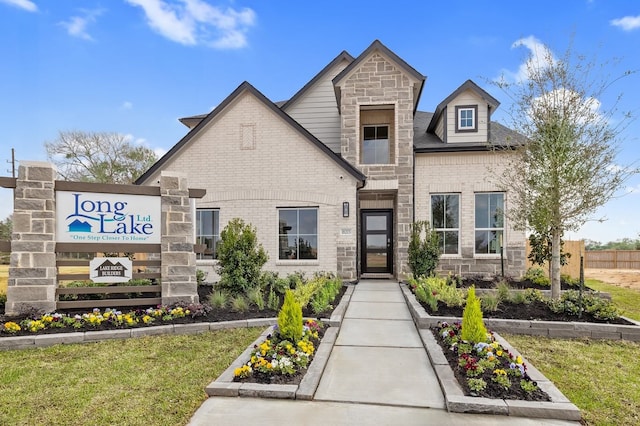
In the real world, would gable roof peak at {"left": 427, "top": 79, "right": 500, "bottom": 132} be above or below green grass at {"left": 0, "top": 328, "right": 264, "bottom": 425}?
above

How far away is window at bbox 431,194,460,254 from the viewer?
39.1 feet

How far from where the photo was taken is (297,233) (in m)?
11.5

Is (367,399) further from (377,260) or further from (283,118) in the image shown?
(377,260)

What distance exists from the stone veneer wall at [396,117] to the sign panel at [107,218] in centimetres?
687

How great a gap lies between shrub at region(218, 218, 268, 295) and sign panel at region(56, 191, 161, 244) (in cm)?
147

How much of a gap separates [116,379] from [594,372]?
5982mm

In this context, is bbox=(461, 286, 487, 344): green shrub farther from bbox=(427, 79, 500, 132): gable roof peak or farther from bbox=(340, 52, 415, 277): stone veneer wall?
bbox=(427, 79, 500, 132): gable roof peak

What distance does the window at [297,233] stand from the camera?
1141cm

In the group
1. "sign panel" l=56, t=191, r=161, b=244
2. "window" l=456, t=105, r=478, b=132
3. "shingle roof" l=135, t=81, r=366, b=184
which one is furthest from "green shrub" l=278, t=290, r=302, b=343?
"window" l=456, t=105, r=478, b=132

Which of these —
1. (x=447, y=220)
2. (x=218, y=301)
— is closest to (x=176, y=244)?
(x=218, y=301)

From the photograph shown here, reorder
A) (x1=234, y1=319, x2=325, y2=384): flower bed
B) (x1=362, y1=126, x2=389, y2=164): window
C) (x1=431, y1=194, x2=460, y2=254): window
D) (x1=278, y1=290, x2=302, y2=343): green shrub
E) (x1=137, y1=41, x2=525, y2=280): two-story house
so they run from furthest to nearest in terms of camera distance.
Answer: (x1=362, y1=126, x2=389, y2=164): window < (x1=431, y1=194, x2=460, y2=254): window < (x1=137, y1=41, x2=525, y2=280): two-story house < (x1=278, y1=290, x2=302, y2=343): green shrub < (x1=234, y1=319, x2=325, y2=384): flower bed

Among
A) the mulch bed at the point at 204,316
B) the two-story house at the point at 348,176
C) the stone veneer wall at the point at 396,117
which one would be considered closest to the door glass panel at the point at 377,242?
the two-story house at the point at 348,176

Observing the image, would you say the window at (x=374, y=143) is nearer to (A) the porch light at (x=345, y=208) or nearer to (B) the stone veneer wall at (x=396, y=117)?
(B) the stone veneer wall at (x=396, y=117)

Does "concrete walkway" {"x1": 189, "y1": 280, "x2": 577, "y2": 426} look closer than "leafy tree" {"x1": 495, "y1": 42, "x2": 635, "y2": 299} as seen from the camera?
Yes
